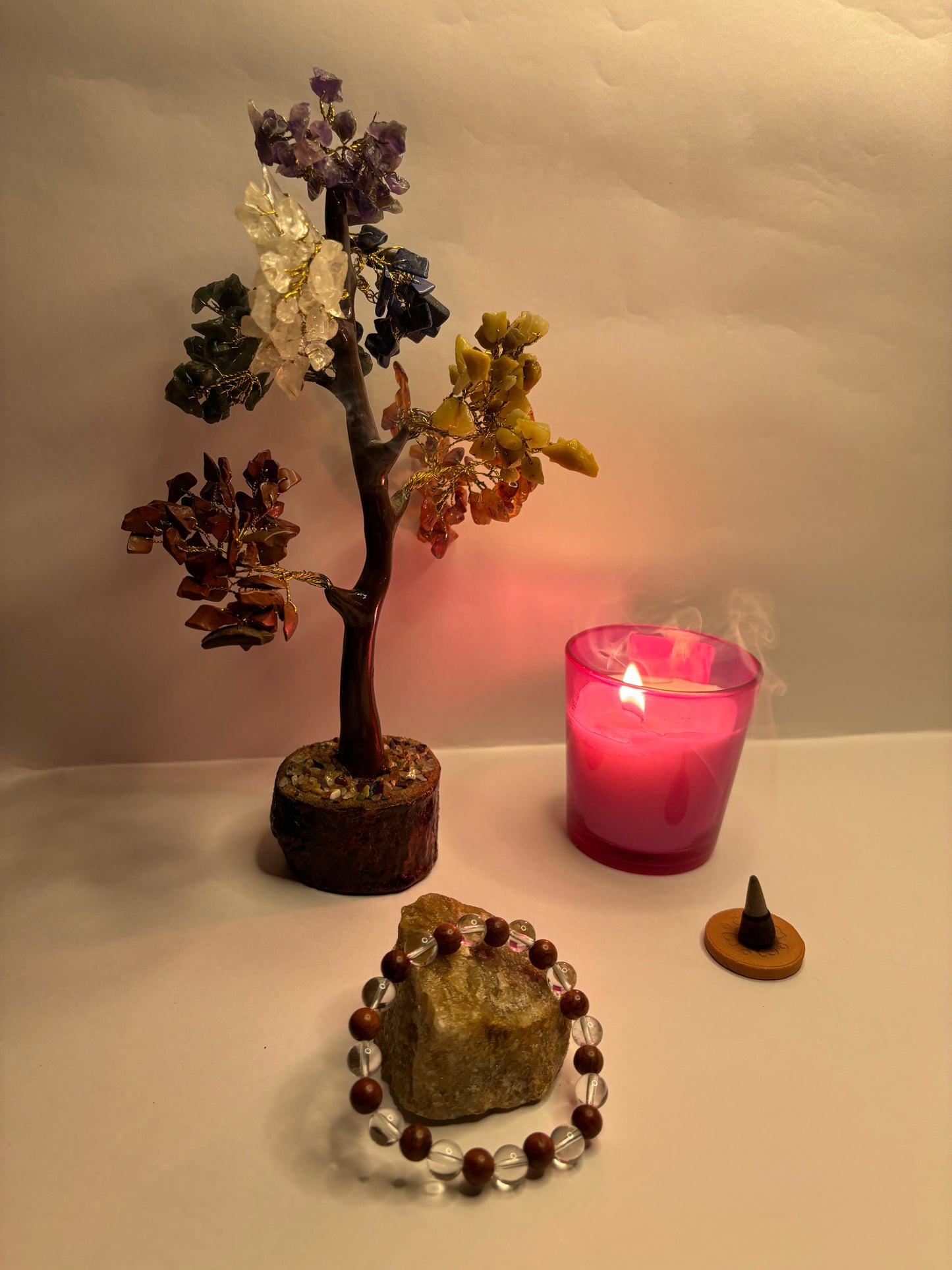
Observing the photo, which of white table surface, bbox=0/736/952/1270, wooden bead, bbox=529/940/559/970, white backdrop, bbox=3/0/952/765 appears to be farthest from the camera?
white backdrop, bbox=3/0/952/765

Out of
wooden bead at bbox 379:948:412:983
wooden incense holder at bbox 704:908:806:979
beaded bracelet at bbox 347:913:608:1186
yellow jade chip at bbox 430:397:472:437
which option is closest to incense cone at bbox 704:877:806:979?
wooden incense holder at bbox 704:908:806:979

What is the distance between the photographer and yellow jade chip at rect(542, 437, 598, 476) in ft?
2.10

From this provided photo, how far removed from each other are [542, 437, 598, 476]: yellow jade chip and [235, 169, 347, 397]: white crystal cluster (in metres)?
0.17

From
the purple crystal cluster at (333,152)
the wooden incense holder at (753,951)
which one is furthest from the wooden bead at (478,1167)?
the purple crystal cluster at (333,152)

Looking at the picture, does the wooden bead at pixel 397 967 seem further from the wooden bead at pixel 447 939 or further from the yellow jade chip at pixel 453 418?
the yellow jade chip at pixel 453 418

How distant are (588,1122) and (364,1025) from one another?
133mm

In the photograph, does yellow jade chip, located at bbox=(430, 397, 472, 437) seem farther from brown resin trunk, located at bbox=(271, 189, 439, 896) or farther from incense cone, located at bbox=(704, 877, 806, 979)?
incense cone, located at bbox=(704, 877, 806, 979)

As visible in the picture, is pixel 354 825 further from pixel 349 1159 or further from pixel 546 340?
pixel 546 340

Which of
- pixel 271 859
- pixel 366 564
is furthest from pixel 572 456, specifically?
pixel 271 859

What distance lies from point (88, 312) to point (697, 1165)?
766mm

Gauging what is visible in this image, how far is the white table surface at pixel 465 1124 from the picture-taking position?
1.54 ft

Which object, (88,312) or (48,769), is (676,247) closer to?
(88,312)

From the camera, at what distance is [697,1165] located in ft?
1.67

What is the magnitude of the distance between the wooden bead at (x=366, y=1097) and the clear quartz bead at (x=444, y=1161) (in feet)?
0.13
